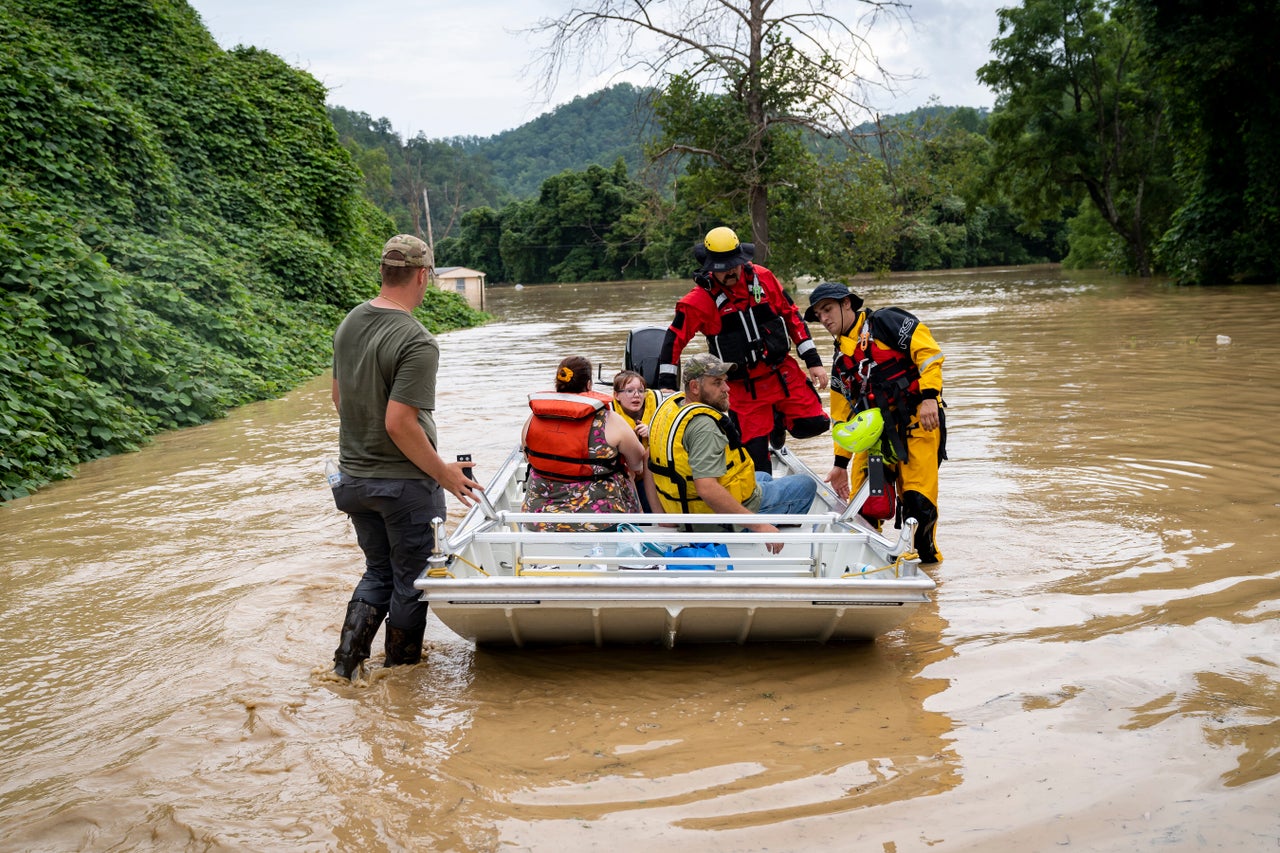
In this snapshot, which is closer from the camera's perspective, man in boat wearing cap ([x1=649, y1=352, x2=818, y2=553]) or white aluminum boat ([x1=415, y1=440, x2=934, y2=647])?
white aluminum boat ([x1=415, y1=440, x2=934, y2=647])

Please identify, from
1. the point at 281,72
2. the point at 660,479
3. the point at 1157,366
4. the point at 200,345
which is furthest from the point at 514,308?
the point at 660,479

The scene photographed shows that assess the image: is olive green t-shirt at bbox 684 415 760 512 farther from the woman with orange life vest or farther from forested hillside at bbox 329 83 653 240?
forested hillside at bbox 329 83 653 240

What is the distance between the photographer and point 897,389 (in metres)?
5.92

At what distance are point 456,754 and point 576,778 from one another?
521mm

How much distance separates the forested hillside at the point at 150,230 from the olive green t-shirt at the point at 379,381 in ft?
19.3

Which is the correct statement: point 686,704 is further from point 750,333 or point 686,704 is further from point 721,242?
point 721,242

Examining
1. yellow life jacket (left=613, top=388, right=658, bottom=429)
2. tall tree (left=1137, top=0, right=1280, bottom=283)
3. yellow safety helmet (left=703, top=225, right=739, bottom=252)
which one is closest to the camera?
yellow safety helmet (left=703, top=225, right=739, bottom=252)

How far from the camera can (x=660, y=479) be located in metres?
5.50

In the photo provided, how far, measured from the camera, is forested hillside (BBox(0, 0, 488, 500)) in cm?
1067

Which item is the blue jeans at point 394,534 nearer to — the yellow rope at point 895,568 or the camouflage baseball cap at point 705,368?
the camouflage baseball cap at point 705,368

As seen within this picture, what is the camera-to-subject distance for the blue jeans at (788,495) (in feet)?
19.4

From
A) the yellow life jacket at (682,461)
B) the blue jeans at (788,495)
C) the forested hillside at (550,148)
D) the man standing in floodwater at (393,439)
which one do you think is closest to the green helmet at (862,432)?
the blue jeans at (788,495)

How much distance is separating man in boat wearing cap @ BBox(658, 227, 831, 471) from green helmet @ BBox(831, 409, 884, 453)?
0.72m

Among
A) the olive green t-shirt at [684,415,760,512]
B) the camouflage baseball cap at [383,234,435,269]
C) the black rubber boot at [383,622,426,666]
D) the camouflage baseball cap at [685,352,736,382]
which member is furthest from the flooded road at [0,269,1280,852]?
the camouflage baseball cap at [383,234,435,269]
